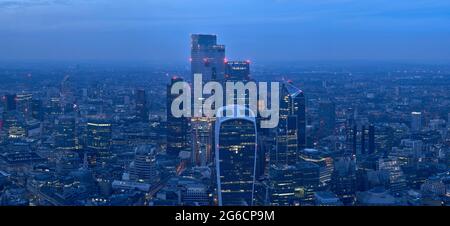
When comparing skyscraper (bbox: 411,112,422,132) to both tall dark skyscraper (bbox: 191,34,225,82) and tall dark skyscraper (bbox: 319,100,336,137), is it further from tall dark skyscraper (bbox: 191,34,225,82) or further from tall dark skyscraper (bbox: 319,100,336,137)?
tall dark skyscraper (bbox: 191,34,225,82)

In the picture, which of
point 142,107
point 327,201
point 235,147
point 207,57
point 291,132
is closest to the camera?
point 327,201

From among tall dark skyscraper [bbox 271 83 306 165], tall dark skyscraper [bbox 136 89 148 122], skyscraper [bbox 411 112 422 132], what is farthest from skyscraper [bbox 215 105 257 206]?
skyscraper [bbox 411 112 422 132]

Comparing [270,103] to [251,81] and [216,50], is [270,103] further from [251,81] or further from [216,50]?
[216,50]

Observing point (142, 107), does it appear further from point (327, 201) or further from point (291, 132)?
point (327, 201)

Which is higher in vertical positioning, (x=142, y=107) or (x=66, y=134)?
(x=142, y=107)

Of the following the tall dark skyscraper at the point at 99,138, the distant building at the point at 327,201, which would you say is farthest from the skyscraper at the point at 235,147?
the distant building at the point at 327,201

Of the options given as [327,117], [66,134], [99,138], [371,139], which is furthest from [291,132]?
[66,134]

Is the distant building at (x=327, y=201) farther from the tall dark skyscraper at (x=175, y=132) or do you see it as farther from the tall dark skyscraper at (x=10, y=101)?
the tall dark skyscraper at (x=10, y=101)
